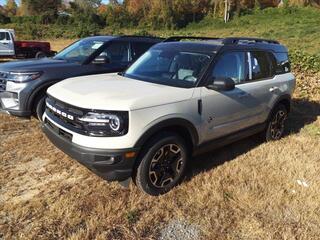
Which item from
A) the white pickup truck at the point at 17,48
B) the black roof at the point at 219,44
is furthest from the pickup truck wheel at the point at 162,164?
the white pickup truck at the point at 17,48

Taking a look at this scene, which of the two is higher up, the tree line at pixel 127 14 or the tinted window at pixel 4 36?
the tree line at pixel 127 14

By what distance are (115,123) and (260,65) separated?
278cm

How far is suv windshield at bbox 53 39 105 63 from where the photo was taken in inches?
281

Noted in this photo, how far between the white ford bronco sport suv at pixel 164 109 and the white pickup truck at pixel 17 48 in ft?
45.6

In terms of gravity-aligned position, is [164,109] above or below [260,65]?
below

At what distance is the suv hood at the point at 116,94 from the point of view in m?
3.83

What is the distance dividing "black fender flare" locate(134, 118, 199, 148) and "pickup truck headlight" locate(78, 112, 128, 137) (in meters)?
0.21

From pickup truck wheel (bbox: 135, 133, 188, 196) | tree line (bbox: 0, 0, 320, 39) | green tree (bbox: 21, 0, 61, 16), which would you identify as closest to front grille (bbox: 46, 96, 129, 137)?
pickup truck wheel (bbox: 135, 133, 188, 196)

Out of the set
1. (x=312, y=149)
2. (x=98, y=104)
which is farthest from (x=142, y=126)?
(x=312, y=149)

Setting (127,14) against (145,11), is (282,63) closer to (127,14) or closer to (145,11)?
(127,14)

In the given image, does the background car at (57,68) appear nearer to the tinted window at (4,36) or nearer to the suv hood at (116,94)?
the suv hood at (116,94)

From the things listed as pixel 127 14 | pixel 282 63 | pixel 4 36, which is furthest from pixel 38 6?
pixel 282 63

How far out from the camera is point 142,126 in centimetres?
385

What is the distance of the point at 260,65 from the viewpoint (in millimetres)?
5578
